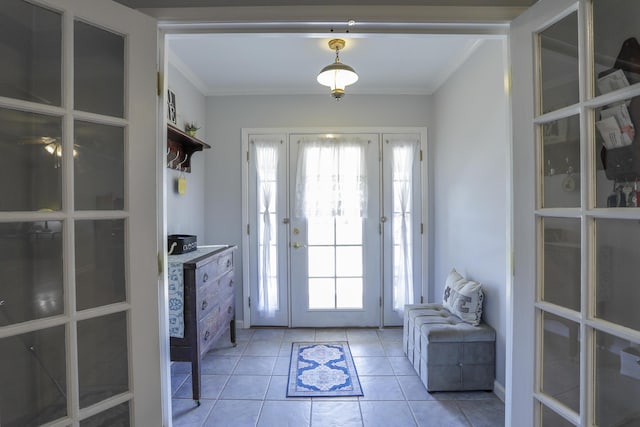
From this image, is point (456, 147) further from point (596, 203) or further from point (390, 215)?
point (596, 203)

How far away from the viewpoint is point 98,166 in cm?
115

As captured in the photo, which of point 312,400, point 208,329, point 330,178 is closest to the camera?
point 312,400

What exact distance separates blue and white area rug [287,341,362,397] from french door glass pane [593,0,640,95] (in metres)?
2.25

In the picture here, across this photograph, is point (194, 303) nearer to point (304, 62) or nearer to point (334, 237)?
point (334, 237)

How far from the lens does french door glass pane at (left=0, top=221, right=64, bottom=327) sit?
985 millimetres

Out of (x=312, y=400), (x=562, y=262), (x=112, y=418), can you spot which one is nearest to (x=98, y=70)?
(x=112, y=418)

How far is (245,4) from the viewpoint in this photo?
1.29 m

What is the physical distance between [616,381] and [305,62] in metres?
2.86

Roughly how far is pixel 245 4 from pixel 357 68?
187 cm

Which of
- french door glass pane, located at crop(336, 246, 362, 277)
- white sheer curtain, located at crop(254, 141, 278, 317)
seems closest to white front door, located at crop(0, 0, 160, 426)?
white sheer curtain, located at crop(254, 141, 278, 317)

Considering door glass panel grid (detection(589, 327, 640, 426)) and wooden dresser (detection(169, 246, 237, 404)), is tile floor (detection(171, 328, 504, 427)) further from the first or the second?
door glass panel grid (detection(589, 327, 640, 426))

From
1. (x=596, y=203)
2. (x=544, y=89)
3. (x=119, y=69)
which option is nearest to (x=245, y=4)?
(x=119, y=69)

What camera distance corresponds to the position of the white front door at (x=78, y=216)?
100cm

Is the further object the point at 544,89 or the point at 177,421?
the point at 177,421
